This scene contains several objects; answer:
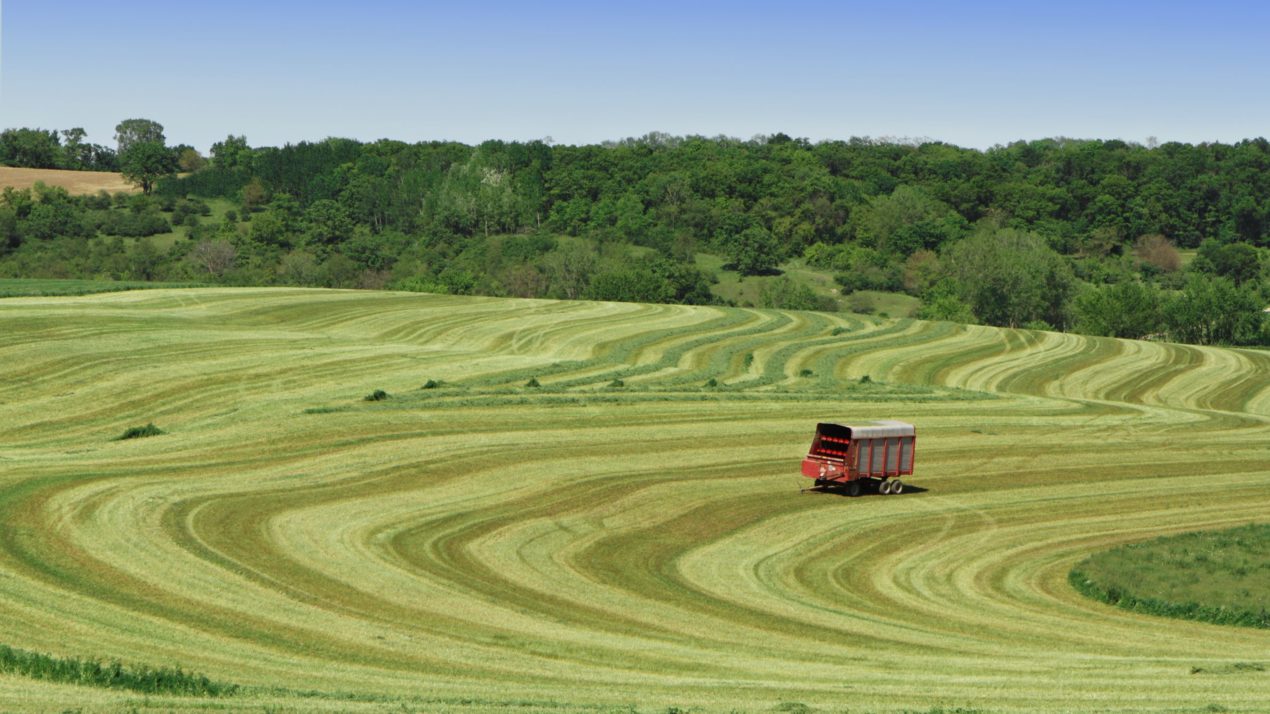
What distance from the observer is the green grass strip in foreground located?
19656mm

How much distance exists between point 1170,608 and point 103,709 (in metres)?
24.5

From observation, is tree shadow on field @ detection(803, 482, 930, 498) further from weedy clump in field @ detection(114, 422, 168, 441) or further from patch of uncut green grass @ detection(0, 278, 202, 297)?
patch of uncut green grass @ detection(0, 278, 202, 297)

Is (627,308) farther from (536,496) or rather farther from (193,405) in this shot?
(536,496)

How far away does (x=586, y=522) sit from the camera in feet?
131

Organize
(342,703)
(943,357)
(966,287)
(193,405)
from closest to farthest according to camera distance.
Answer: (342,703)
(193,405)
(943,357)
(966,287)

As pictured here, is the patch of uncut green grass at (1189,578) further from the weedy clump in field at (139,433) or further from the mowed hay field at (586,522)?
the weedy clump in field at (139,433)

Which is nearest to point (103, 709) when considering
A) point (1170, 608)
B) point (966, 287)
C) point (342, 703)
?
point (342, 703)

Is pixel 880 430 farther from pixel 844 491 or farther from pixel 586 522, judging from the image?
pixel 586 522

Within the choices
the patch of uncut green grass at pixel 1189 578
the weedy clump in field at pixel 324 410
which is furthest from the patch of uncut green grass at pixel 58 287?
the patch of uncut green grass at pixel 1189 578

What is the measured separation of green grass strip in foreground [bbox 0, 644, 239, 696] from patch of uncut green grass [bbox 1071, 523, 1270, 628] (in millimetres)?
22360

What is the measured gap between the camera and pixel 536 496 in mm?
42656

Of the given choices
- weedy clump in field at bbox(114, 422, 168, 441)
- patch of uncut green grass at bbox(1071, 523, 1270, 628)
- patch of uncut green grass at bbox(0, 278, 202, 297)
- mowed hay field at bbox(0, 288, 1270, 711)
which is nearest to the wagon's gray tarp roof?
mowed hay field at bbox(0, 288, 1270, 711)

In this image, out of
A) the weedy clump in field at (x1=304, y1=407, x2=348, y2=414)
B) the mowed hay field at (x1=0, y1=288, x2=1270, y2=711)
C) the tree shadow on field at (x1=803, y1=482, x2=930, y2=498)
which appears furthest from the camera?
the weedy clump in field at (x1=304, y1=407, x2=348, y2=414)

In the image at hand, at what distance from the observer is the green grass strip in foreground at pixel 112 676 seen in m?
19.7
